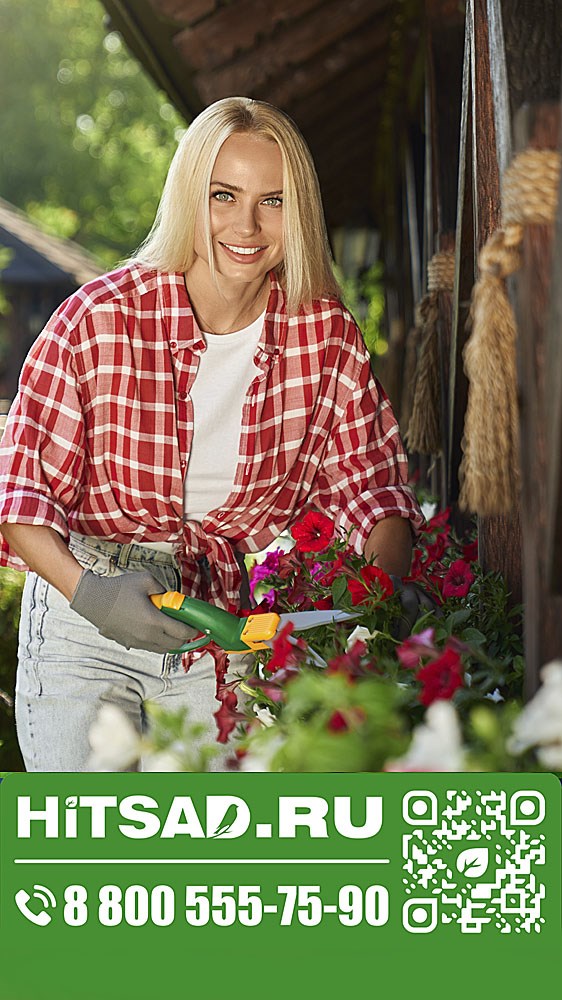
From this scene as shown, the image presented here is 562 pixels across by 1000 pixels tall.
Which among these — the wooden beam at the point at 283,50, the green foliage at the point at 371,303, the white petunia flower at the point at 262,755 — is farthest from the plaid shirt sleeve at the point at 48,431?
the green foliage at the point at 371,303

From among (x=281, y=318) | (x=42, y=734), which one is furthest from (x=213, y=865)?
(x=281, y=318)

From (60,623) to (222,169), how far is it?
81 centimetres

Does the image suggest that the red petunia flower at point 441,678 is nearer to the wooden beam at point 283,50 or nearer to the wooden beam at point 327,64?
the wooden beam at point 283,50

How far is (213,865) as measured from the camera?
41.3 inches

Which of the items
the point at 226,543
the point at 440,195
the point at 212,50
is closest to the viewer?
the point at 226,543

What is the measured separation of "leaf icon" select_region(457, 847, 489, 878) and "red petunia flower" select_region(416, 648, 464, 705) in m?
0.18

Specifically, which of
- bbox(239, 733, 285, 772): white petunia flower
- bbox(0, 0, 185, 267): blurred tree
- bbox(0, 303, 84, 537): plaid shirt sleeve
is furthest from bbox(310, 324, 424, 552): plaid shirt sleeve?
bbox(0, 0, 185, 267): blurred tree

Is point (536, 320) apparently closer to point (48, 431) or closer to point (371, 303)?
point (48, 431)

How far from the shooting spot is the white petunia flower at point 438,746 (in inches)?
39.1

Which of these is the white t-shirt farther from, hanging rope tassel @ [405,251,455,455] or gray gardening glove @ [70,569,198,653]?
hanging rope tassel @ [405,251,455,455]

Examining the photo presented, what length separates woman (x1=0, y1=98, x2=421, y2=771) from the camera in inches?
77.3

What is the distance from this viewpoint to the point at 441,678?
1.18m

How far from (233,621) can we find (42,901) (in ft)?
2.17

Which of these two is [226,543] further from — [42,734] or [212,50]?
[212,50]
